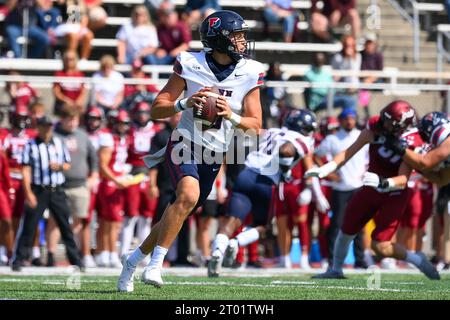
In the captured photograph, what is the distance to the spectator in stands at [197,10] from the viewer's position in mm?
17188

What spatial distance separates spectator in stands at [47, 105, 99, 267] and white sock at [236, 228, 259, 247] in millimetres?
3167

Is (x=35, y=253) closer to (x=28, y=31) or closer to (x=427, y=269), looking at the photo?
(x=28, y=31)

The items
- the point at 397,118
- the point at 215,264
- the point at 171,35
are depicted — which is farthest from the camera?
the point at 171,35

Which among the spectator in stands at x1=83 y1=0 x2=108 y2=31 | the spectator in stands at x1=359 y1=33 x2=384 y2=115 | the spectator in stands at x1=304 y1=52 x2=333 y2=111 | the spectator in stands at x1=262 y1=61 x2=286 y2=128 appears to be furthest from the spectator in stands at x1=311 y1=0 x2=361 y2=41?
the spectator in stands at x1=83 y1=0 x2=108 y2=31

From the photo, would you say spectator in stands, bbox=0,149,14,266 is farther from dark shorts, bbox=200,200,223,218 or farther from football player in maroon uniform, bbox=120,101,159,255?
dark shorts, bbox=200,200,223,218

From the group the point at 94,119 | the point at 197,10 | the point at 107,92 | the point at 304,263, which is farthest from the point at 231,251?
the point at 197,10

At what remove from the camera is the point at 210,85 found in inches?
321

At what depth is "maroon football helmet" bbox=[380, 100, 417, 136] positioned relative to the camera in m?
9.80

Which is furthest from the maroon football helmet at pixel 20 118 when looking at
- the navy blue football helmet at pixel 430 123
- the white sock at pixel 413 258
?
the white sock at pixel 413 258

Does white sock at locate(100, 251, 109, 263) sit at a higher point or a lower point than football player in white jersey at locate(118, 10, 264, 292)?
lower

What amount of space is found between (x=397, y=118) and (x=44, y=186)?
4369 millimetres

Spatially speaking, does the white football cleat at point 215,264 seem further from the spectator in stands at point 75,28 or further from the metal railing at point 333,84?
the spectator in stands at point 75,28

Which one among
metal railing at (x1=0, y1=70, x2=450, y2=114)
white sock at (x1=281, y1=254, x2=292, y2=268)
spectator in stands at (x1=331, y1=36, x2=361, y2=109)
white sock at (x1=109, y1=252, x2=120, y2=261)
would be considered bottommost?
white sock at (x1=281, y1=254, x2=292, y2=268)

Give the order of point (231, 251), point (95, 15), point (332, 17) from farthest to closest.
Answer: point (332, 17), point (95, 15), point (231, 251)
